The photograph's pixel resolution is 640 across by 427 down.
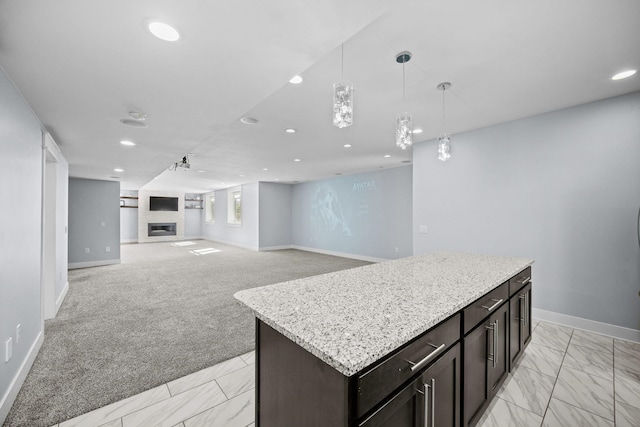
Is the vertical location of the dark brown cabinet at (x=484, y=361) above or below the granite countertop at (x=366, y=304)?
below

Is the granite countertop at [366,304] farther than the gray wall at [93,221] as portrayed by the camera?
No

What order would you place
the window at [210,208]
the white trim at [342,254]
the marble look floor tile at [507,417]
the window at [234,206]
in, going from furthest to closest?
1. the window at [210,208]
2. the window at [234,206]
3. the white trim at [342,254]
4. the marble look floor tile at [507,417]

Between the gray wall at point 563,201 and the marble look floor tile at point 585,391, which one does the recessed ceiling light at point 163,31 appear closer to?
the marble look floor tile at point 585,391

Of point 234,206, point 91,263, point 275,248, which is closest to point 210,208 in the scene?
point 234,206

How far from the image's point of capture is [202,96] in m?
2.22

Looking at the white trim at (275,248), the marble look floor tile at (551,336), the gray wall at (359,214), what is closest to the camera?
the marble look floor tile at (551,336)

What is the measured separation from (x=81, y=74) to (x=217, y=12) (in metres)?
1.30

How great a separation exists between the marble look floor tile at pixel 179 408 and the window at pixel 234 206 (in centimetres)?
919

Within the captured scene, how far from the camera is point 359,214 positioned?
7.80 metres

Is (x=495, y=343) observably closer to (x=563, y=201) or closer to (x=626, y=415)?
(x=626, y=415)

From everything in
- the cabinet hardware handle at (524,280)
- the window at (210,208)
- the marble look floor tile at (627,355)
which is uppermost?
the window at (210,208)

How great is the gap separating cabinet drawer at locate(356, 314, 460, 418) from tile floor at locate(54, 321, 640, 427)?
1.08 m

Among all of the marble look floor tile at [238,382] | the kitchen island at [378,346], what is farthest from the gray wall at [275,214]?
the kitchen island at [378,346]

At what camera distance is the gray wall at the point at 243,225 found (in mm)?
9609
